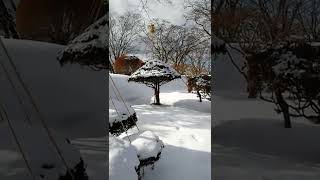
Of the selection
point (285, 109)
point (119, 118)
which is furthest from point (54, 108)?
point (119, 118)

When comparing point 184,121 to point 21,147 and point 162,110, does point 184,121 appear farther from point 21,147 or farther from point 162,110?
point 21,147

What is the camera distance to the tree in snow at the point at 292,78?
5.28 feet

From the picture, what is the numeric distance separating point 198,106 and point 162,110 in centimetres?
97

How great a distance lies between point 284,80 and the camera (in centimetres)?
166

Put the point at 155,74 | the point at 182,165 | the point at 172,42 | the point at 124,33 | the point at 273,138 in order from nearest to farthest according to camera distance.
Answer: the point at 273,138
the point at 182,165
the point at 155,74
the point at 172,42
the point at 124,33

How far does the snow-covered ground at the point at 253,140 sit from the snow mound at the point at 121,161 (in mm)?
1049

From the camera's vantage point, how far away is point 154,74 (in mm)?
7547

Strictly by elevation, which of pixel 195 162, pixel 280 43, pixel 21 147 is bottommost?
pixel 195 162

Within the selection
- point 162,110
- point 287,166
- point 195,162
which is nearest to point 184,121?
point 162,110

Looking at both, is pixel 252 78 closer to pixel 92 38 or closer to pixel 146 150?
pixel 92 38

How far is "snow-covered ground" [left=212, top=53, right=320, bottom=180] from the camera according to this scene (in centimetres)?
165

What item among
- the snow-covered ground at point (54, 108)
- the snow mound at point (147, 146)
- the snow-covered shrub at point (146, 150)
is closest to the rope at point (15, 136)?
the snow-covered ground at point (54, 108)

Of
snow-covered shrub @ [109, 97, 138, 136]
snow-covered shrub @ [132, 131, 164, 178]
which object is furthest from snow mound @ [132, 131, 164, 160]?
snow-covered shrub @ [109, 97, 138, 136]

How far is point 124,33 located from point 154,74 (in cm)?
256
